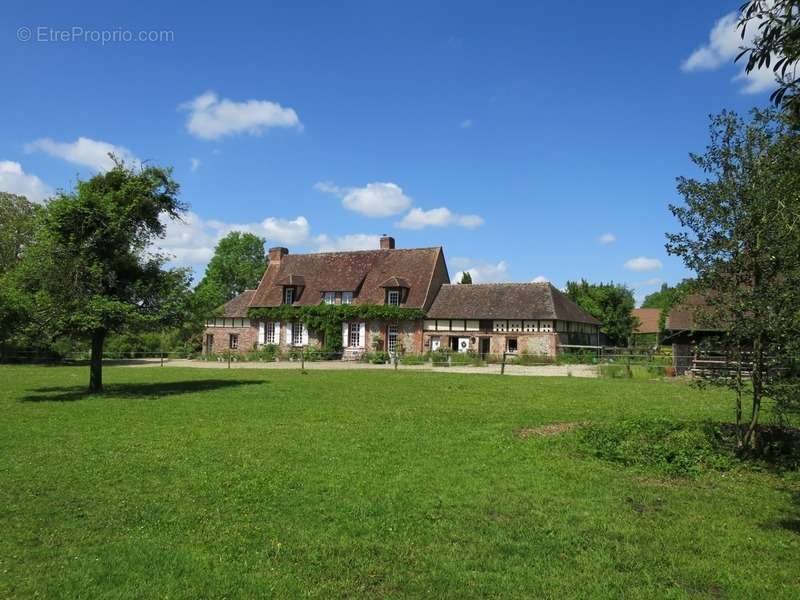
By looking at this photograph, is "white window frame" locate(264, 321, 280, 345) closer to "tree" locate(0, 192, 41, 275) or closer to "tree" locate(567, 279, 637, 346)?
"tree" locate(0, 192, 41, 275)

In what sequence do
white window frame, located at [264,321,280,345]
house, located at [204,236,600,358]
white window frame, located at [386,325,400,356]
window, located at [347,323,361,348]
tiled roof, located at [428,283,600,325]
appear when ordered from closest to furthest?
tiled roof, located at [428,283,600,325], house, located at [204,236,600,358], white window frame, located at [386,325,400,356], window, located at [347,323,361,348], white window frame, located at [264,321,280,345]

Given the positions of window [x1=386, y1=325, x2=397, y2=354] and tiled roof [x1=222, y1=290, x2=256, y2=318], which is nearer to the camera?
window [x1=386, y1=325, x2=397, y2=354]

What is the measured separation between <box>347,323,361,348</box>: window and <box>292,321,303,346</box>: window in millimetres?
4234

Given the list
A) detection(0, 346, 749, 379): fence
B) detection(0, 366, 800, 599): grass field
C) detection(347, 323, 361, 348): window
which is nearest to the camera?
detection(0, 366, 800, 599): grass field

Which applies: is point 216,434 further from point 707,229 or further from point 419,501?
point 707,229

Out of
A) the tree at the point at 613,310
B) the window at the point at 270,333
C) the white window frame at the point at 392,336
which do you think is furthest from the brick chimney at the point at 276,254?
the tree at the point at 613,310

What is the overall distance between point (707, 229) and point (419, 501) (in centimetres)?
653

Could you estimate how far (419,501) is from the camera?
687 cm

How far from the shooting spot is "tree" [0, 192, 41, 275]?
42250 mm

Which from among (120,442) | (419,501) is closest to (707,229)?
(419,501)

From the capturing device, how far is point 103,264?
58.6 ft

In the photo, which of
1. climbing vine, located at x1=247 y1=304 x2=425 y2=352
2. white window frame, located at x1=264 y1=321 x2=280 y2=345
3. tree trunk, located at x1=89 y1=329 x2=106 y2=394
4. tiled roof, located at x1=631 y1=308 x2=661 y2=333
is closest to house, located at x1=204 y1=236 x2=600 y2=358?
white window frame, located at x1=264 y1=321 x2=280 y2=345

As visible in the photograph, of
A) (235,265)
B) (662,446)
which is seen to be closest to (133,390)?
(662,446)

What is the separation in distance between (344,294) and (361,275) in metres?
2.17
